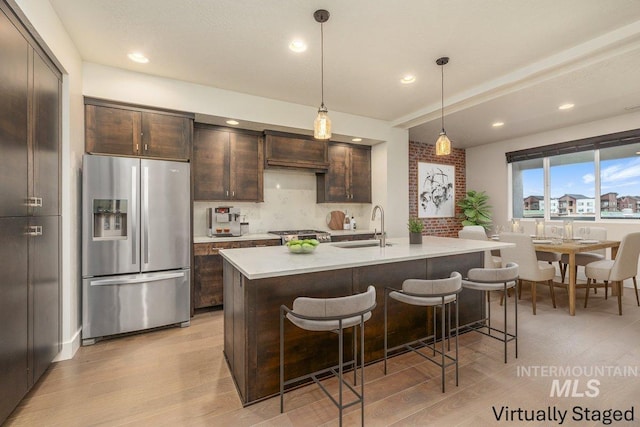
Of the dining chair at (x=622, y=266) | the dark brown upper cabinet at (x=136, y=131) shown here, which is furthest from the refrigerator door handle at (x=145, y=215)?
the dining chair at (x=622, y=266)

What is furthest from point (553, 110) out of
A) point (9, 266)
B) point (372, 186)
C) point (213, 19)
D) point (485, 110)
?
point (9, 266)

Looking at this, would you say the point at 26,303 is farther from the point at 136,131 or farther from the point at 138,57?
the point at 138,57

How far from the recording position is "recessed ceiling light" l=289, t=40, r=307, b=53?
102 inches

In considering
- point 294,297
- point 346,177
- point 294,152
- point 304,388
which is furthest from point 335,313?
point 346,177

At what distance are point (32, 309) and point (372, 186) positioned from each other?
4.39 m

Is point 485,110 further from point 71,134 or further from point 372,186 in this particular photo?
point 71,134

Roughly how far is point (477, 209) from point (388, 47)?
454 centimetres

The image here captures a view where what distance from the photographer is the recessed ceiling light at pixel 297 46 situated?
8.51 feet

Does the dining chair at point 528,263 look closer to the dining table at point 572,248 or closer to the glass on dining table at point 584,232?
the dining table at point 572,248

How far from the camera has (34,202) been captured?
1989mm

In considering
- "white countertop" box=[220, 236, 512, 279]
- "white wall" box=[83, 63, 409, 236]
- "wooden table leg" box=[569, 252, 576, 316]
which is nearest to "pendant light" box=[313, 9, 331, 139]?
"white countertop" box=[220, 236, 512, 279]

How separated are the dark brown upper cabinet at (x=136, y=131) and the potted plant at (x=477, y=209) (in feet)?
17.8

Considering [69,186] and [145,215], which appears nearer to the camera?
[69,186]

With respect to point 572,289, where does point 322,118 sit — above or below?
above
